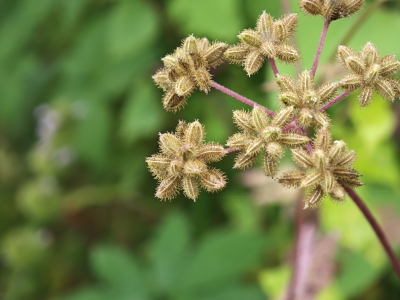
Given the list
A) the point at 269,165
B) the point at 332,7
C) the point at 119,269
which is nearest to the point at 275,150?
the point at 269,165

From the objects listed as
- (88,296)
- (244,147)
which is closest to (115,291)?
(88,296)

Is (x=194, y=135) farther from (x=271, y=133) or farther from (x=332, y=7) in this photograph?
(x=332, y=7)

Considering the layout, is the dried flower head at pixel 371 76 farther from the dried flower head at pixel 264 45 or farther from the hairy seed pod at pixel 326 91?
the dried flower head at pixel 264 45

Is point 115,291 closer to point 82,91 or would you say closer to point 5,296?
point 5,296

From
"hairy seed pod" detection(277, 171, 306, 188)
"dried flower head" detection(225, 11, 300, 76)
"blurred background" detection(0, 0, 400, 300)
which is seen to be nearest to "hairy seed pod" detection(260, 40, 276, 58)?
"dried flower head" detection(225, 11, 300, 76)

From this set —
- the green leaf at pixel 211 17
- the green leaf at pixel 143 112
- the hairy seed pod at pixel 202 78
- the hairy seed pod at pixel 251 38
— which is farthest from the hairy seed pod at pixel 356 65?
the green leaf at pixel 143 112
